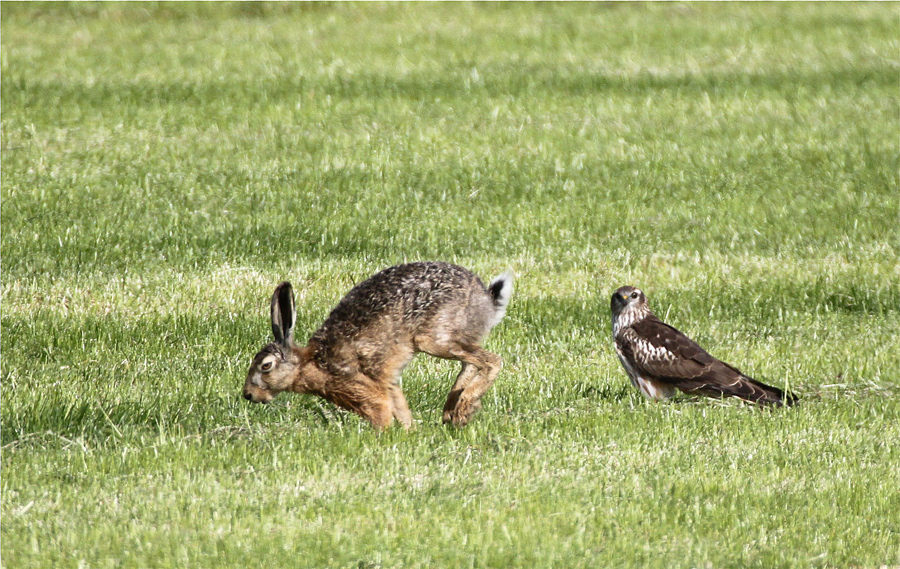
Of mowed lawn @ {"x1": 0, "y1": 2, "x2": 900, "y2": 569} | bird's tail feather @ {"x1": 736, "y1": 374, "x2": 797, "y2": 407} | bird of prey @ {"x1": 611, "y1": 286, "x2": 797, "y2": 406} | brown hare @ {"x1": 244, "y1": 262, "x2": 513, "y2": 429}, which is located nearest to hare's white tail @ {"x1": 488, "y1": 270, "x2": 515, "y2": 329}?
brown hare @ {"x1": 244, "y1": 262, "x2": 513, "y2": 429}

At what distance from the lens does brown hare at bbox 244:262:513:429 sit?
745 cm

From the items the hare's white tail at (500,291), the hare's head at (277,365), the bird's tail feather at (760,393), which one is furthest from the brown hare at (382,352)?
the bird's tail feather at (760,393)

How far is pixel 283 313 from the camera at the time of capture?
24.5ft

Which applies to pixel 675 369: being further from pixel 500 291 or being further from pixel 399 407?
pixel 399 407

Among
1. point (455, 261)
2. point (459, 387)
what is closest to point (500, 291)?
point (459, 387)

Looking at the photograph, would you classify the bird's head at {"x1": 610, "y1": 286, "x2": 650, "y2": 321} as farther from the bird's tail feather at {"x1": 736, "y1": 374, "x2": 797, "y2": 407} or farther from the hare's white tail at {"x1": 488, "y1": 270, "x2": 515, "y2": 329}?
the hare's white tail at {"x1": 488, "y1": 270, "x2": 515, "y2": 329}

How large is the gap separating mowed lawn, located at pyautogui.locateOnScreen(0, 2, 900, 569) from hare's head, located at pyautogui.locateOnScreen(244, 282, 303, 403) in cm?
26

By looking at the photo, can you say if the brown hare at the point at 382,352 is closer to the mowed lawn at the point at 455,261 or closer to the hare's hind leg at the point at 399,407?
the hare's hind leg at the point at 399,407

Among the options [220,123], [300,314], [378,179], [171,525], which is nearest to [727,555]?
[171,525]

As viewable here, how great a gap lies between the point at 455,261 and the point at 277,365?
4.94 m

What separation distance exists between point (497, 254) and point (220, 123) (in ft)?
19.5

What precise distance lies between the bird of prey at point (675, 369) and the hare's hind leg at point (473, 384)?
1529 mm

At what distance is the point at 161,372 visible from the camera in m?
8.80

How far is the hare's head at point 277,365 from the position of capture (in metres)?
7.45
